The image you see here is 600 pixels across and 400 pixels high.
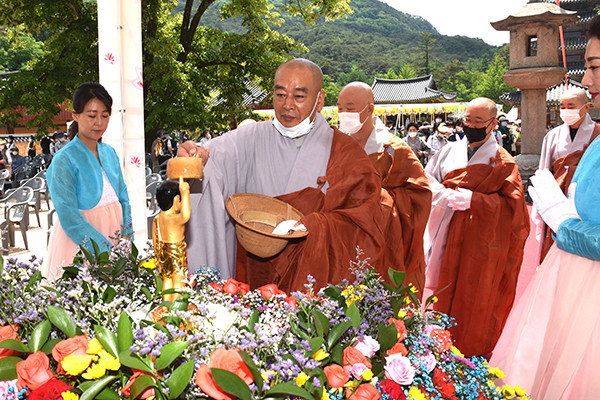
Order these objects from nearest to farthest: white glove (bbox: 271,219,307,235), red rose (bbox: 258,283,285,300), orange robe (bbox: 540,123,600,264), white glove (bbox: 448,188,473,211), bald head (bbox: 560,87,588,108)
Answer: red rose (bbox: 258,283,285,300)
white glove (bbox: 271,219,307,235)
white glove (bbox: 448,188,473,211)
orange robe (bbox: 540,123,600,264)
bald head (bbox: 560,87,588,108)

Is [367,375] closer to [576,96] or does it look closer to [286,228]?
[286,228]

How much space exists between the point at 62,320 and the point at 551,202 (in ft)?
6.34

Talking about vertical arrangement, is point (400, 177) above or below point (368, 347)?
above

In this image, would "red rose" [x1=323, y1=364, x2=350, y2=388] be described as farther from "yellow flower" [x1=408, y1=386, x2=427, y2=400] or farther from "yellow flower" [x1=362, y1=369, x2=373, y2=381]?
"yellow flower" [x1=408, y1=386, x2=427, y2=400]

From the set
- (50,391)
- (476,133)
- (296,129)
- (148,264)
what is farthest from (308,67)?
(476,133)

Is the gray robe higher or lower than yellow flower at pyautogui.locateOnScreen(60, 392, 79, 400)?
higher

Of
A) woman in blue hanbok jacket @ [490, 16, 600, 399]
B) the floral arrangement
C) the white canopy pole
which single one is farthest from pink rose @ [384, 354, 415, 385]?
the white canopy pole

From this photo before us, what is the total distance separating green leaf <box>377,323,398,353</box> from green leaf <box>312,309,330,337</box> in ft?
0.44

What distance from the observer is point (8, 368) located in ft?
3.92

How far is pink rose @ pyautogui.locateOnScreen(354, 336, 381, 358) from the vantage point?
1.28 m

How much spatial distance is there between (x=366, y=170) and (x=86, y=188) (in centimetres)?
135

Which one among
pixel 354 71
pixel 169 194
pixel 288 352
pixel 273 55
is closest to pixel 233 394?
pixel 288 352

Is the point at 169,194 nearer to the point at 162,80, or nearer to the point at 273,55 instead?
the point at 162,80

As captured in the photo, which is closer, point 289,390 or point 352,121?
point 289,390
